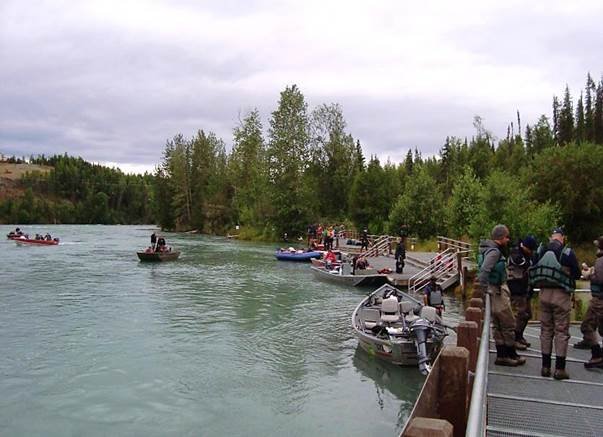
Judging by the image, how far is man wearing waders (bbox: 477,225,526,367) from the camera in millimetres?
7750

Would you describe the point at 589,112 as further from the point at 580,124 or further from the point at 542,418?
the point at 542,418

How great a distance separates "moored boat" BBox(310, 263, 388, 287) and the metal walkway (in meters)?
19.4

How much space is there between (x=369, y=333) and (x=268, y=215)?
55030 millimetres

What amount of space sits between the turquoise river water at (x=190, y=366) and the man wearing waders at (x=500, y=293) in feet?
11.6

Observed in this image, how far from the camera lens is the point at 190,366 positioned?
14.3 metres

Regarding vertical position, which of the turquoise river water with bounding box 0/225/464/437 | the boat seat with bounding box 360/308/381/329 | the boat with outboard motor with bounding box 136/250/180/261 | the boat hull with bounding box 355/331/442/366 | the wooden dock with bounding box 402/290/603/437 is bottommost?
the turquoise river water with bounding box 0/225/464/437

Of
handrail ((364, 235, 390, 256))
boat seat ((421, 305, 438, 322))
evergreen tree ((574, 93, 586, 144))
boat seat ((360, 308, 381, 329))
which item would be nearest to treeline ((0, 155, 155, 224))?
evergreen tree ((574, 93, 586, 144))

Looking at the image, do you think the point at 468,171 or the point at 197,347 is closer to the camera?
the point at 197,347

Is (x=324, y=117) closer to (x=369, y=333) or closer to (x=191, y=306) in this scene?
(x=191, y=306)

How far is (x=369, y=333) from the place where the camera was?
1471cm

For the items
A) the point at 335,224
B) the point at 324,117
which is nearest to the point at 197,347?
the point at 335,224

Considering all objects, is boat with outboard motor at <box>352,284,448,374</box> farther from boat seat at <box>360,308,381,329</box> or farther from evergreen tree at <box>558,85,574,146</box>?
evergreen tree at <box>558,85,574,146</box>

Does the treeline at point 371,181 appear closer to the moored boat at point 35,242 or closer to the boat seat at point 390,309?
the boat seat at point 390,309

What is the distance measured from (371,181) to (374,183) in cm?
38
